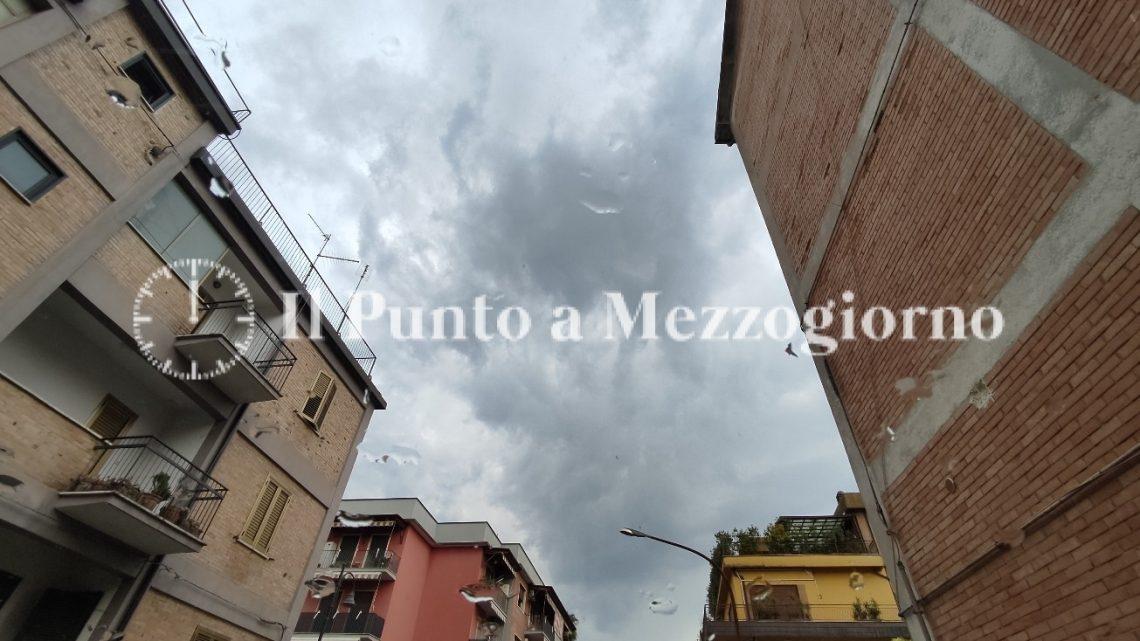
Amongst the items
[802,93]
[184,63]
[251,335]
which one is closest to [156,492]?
[251,335]

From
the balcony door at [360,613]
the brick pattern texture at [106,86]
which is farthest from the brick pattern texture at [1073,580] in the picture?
the balcony door at [360,613]

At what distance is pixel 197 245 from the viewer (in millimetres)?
10211

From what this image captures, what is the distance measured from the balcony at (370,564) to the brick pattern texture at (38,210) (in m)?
21.6

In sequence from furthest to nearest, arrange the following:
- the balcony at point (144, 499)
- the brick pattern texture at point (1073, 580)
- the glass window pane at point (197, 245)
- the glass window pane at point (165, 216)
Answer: the glass window pane at point (197, 245) → the glass window pane at point (165, 216) → the balcony at point (144, 499) → the brick pattern texture at point (1073, 580)

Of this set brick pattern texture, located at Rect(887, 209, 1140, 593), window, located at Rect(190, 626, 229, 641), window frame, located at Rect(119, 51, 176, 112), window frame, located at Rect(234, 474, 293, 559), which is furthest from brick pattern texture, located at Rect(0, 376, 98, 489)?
brick pattern texture, located at Rect(887, 209, 1140, 593)

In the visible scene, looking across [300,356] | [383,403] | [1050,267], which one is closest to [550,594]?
[383,403]

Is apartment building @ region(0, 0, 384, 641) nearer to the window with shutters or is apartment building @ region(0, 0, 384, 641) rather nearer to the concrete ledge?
the window with shutters

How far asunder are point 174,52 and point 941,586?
13616 millimetres

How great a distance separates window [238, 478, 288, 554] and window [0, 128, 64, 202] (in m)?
6.68

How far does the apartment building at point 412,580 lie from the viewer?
2439cm

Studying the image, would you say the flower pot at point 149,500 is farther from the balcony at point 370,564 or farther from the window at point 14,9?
the balcony at point 370,564

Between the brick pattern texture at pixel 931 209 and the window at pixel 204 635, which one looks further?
the window at pixel 204 635

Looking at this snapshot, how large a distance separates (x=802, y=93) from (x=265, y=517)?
13.1 metres

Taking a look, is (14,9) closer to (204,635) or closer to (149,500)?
(149,500)
